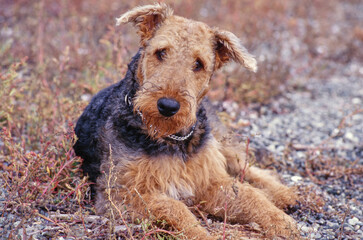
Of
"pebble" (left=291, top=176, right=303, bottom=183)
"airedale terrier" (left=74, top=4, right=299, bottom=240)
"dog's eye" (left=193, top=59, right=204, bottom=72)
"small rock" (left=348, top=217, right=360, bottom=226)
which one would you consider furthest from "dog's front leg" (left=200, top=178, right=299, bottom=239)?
"dog's eye" (left=193, top=59, right=204, bottom=72)

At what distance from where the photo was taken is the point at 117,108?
4.09 m

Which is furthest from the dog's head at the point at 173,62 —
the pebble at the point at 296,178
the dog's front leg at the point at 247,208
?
the pebble at the point at 296,178

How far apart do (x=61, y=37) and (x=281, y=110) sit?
4586mm

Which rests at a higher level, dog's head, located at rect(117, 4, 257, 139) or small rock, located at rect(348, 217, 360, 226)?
dog's head, located at rect(117, 4, 257, 139)

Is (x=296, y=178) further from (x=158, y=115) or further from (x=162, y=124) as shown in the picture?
(x=158, y=115)

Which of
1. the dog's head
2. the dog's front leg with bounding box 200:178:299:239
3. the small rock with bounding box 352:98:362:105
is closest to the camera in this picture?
the dog's head

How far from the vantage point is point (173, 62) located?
366 cm

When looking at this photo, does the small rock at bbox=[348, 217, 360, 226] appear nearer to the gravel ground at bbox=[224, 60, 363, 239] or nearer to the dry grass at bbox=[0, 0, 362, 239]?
the gravel ground at bbox=[224, 60, 363, 239]

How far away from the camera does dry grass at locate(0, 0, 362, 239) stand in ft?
11.8

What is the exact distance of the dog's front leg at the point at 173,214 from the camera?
11.3 ft

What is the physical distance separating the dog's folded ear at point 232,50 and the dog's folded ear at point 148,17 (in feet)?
1.86

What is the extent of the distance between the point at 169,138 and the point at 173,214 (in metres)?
0.75

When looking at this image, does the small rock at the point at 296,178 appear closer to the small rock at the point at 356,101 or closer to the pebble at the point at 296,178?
the pebble at the point at 296,178

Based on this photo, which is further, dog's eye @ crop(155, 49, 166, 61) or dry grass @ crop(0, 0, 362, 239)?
dog's eye @ crop(155, 49, 166, 61)
